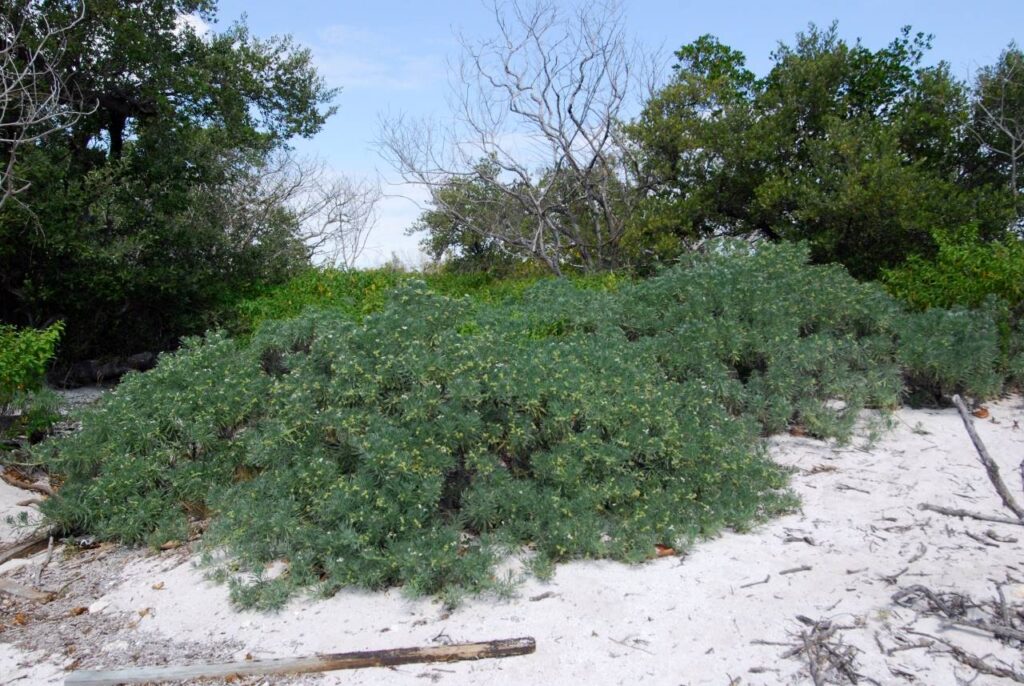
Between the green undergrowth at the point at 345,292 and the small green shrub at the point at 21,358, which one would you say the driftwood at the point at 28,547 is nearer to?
the small green shrub at the point at 21,358

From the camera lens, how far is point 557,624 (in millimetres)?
3621

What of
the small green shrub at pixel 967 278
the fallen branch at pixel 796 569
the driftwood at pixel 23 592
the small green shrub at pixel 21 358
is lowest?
the driftwood at pixel 23 592

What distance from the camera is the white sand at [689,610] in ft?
10.9

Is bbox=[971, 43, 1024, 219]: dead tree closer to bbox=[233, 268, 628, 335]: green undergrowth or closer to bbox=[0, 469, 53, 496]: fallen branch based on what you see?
bbox=[233, 268, 628, 335]: green undergrowth

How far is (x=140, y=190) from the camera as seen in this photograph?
9.99m

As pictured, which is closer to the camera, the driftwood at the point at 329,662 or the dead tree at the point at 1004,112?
the driftwood at the point at 329,662

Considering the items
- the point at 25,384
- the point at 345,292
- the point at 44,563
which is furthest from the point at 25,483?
the point at 345,292

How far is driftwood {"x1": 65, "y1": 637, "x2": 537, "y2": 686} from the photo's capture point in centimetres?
342

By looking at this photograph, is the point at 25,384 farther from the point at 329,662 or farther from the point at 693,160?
the point at 693,160

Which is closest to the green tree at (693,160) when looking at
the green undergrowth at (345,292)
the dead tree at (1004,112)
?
the green undergrowth at (345,292)

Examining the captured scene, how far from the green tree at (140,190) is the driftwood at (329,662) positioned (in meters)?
6.57

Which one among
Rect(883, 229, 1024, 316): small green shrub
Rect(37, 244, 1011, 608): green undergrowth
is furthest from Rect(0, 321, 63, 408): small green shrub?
Rect(883, 229, 1024, 316): small green shrub

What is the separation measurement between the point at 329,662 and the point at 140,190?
26.8 ft

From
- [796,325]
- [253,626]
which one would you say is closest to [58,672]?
[253,626]
